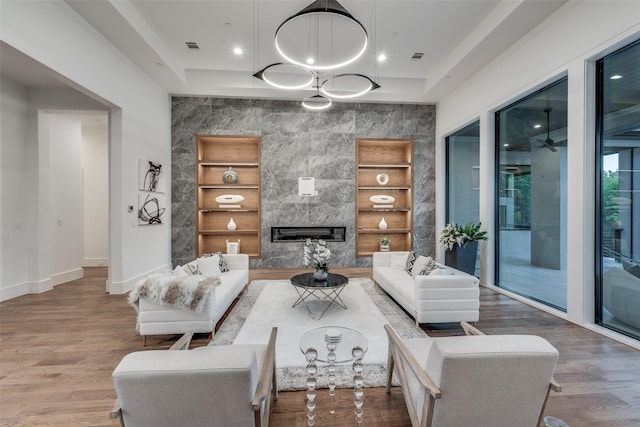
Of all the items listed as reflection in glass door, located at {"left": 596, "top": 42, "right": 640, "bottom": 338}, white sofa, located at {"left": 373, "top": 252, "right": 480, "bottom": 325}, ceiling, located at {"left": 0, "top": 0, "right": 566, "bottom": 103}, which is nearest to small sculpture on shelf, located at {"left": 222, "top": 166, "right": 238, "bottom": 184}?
ceiling, located at {"left": 0, "top": 0, "right": 566, "bottom": 103}

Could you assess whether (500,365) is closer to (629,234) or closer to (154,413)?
(154,413)

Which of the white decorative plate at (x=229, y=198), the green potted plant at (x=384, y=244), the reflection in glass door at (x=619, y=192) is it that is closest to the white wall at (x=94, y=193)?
the white decorative plate at (x=229, y=198)

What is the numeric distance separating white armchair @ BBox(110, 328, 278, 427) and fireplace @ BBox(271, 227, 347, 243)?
205 inches

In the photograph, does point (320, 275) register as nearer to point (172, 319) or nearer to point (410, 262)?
point (410, 262)

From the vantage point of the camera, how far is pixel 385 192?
6.90m

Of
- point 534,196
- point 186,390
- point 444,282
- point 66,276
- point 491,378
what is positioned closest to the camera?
point 186,390

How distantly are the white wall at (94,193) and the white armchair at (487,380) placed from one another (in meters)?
7.47

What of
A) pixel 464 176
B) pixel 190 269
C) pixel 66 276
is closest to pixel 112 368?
pixel 190 269

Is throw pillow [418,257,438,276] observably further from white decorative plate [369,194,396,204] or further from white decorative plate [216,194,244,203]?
white decorative plate [216,194,244,203]

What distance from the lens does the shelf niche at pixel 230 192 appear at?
647cm

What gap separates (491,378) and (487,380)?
0.06ft

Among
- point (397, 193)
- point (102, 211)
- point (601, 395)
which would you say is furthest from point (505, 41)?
point (102, 211)

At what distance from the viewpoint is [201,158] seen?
640 cm

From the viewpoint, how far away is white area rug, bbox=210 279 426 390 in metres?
2.28
